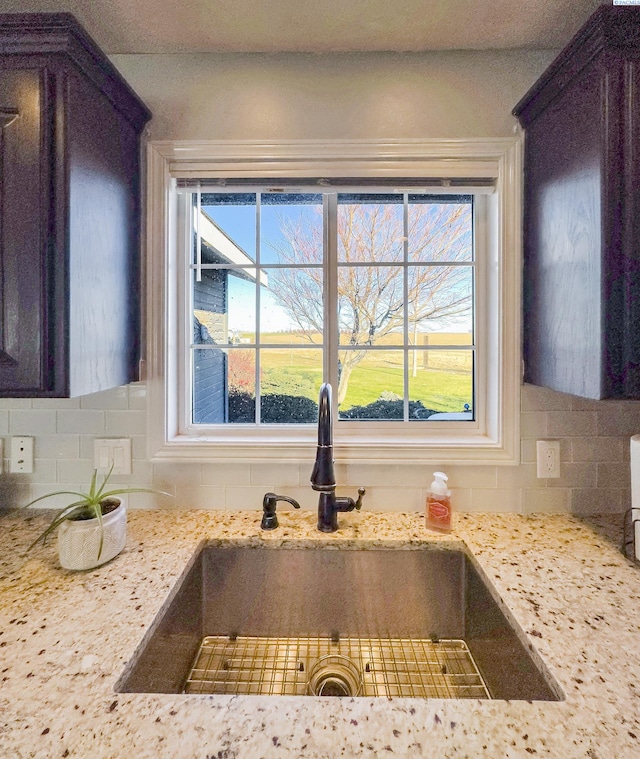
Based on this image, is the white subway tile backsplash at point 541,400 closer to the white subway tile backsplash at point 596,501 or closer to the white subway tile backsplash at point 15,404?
the white subway tile backsplash at point 596,501

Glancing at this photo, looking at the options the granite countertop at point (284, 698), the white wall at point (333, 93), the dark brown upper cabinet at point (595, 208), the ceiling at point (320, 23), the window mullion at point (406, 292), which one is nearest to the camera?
the granite countertop at point (284, 698)

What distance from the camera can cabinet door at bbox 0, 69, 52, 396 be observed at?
3.01 ft

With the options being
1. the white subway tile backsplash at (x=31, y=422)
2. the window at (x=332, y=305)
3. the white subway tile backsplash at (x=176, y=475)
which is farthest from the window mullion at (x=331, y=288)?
the white subway tile backsplash at (x=31, y=422)

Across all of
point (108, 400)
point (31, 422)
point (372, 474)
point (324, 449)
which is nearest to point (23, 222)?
point (108, 400)

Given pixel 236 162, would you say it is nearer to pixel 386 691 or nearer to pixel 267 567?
pixel 267 567

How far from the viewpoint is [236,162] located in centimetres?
131

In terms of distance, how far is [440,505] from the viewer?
3.83 ft

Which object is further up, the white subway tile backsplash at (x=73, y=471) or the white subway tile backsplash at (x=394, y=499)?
the white subway tile backsplash at (x=73, y=471)

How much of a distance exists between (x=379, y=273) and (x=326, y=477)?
780 millimetres

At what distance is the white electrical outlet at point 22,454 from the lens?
Result: 131cm

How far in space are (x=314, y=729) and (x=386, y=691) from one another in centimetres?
49

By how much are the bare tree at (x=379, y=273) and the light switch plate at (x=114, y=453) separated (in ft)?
2.46

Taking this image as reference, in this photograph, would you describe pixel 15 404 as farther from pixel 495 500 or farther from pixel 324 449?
pixel 495 500

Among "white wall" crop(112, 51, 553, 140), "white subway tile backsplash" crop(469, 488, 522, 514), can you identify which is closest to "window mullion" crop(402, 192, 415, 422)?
"white wall" crop(112, 51, 553, 140)
